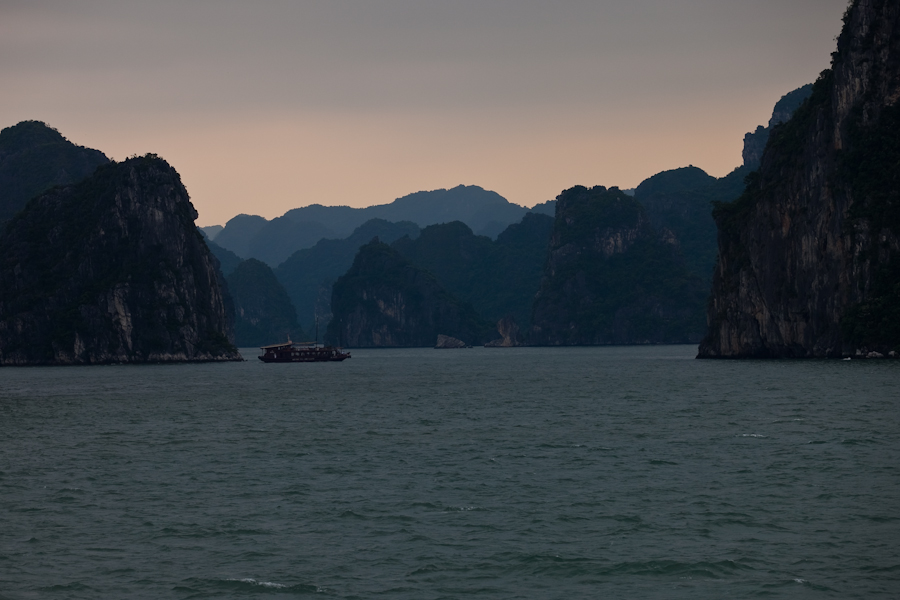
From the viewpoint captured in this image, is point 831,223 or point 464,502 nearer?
point 464,502

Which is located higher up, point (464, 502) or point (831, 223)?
point (831, 223)

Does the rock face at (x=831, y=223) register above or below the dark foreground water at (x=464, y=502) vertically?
above

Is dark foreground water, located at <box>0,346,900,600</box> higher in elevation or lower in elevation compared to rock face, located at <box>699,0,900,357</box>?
lower

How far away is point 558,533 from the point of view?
106 ft

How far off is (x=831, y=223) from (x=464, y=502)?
4378 inches

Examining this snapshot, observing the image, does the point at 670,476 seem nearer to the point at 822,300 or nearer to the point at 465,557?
the point at 465,557

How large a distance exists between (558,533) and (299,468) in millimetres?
17871

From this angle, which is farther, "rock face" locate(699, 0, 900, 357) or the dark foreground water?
"rock face" locate(699, 0, 900, 357)

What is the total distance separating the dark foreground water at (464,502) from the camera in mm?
27312

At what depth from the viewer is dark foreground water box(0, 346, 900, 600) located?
27.3 m

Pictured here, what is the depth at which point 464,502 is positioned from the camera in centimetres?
3766

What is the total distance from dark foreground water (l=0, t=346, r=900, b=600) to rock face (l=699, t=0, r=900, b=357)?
53.9 meters

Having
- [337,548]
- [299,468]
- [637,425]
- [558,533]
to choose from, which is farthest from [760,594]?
[637,425]

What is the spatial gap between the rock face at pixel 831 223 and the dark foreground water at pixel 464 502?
5392 cm
